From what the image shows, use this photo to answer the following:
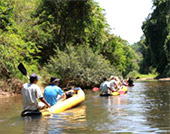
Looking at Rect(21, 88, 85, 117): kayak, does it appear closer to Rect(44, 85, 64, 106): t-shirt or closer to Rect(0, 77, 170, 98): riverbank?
Rect(44, 85, 64, 106): t-shirt

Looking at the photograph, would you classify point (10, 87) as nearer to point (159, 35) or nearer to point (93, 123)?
point (93, 123)

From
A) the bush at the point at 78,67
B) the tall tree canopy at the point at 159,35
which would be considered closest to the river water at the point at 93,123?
the bush at the point at 78,67

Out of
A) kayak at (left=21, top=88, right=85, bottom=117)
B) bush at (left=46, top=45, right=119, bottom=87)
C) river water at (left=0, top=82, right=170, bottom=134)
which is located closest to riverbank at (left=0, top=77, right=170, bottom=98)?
kayak at (left=21, top=88, right=85, bottom=117)

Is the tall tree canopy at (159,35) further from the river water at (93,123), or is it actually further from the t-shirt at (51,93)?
the river water at (93,123)

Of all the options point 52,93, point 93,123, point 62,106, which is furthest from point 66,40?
point 93,123

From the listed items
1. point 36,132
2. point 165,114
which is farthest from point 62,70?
point 36,132

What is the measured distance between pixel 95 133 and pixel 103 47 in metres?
25.1

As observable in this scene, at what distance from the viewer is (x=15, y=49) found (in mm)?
16859

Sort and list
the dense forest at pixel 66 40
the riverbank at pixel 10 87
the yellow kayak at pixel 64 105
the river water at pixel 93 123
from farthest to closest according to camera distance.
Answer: the dense forest at pixel 66 40 < the riverbank at pixel 10 87 < the yellow kayak at pixel 64 105 < the river water at pixel 93 123

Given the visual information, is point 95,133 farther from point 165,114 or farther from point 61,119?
point 165,114

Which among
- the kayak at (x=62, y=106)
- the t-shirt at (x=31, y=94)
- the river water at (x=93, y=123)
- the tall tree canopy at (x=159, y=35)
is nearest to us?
the river water at (x=93, y=123)

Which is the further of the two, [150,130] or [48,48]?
[48,48]

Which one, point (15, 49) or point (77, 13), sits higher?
point (77, 13)

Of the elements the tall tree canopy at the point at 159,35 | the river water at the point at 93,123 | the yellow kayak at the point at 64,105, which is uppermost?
the tall tree canopy at the point at 159,35
